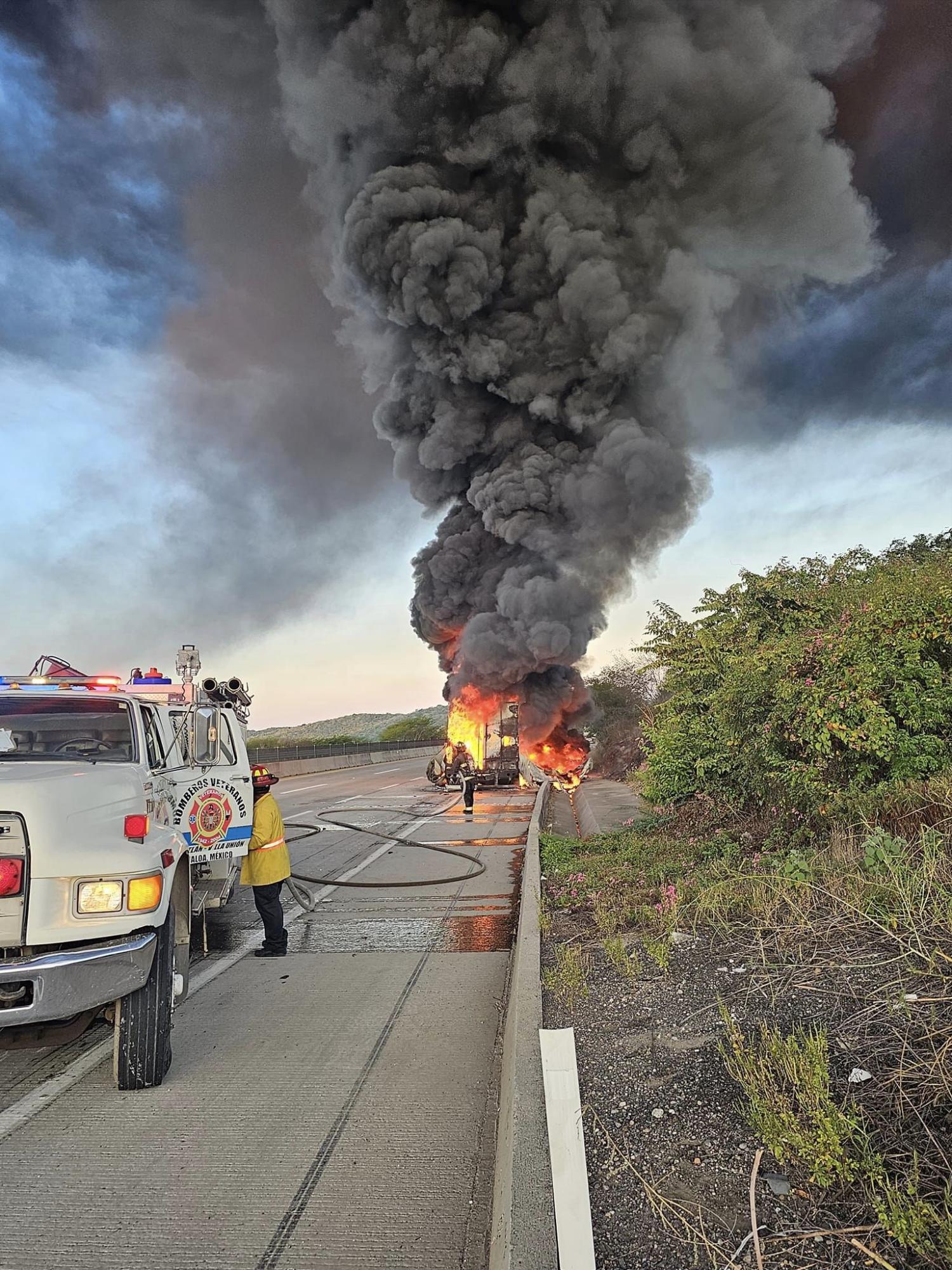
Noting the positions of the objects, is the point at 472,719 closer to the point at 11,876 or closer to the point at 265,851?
the point at 265,851

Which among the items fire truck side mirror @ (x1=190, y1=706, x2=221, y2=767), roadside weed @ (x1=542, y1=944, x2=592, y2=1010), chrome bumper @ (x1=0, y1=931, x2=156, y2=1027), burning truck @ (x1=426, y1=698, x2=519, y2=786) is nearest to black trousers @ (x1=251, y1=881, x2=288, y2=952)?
fire truck side mirror @ (x1=190, y1=706, x2=221, y2=767)

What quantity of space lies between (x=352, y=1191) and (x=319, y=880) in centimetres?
615

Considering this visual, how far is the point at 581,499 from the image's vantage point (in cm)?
3384

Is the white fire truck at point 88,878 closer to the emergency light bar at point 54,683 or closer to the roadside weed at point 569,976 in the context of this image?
the emergency light bar at point 54,683

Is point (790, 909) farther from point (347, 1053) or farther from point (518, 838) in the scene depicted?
point (518, 838)

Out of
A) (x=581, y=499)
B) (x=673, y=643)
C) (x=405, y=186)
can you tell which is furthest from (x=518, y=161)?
(x=673, y=643)

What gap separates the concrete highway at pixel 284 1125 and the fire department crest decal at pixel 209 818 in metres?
0.97

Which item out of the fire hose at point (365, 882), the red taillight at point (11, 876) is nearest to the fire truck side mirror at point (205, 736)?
the red taillight at point (11, 876)

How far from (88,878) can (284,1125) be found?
1420mm

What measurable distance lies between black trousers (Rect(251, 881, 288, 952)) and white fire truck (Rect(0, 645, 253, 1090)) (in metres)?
1.13

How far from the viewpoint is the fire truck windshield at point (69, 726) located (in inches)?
186

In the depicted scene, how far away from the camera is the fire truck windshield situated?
15.5ft

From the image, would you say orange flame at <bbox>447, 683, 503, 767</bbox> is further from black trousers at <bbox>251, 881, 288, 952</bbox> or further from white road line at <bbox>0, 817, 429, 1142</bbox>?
white road line at <bbox>0, 817, 429, 1142</bbox>

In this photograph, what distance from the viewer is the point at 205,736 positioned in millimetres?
5328
